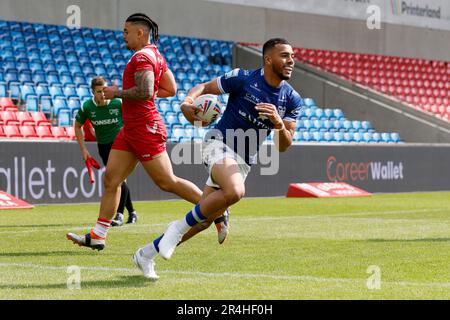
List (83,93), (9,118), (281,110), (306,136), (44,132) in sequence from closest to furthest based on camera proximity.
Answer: (281,110) < (9,118) < (44,132) < (83,93) < (306,136)

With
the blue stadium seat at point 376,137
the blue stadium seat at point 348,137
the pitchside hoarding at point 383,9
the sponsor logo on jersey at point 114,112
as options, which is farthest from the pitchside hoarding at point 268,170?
the pitchside hoarding at point 383,9

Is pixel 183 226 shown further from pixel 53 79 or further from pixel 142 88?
pixel 53 79

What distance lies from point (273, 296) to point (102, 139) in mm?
7274

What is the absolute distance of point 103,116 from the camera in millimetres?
13562

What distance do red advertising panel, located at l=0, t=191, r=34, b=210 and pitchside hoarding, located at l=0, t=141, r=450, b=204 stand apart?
39cm

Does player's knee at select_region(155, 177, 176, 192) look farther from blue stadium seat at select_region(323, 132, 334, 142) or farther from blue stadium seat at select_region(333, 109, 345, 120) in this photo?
blue stadium seat at select_region(333, 109, 345, 120)

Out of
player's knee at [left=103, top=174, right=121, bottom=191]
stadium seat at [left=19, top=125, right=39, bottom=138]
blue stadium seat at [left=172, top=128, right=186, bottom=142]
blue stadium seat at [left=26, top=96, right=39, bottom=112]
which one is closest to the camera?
player's knee at [left=103, top=174, right=121, bottom=191]

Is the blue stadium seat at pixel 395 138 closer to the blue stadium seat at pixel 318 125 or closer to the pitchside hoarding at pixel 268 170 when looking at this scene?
the pitchside hoarding at pixel 268 170

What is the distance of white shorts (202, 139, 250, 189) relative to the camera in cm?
848

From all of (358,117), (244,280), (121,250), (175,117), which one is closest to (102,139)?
(121,250)

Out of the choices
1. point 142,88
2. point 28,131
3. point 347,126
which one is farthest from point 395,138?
point 142,88

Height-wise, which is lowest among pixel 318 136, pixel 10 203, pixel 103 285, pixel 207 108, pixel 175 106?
pixel 10 203

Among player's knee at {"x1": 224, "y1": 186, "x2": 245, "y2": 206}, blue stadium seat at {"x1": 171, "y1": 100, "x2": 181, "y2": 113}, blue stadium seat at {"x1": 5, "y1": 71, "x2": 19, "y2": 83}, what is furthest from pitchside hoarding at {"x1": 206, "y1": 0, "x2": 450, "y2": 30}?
player's knee at {"x1": 224, "y1": 186, "x2": 245, "y2": 206}

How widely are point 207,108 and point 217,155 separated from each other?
44 centimetres
